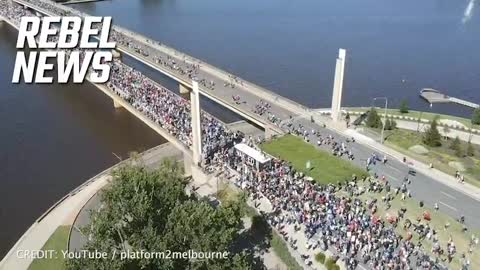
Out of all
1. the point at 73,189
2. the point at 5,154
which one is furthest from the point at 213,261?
the point at 5,154

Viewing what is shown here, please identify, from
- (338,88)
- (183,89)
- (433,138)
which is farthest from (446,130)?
(183,89)

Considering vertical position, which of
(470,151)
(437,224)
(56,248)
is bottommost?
(56,248)

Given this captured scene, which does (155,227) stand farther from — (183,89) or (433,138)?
(183,89)

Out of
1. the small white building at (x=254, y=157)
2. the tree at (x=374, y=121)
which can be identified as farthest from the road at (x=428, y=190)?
the small white building at (x=254, y=157)

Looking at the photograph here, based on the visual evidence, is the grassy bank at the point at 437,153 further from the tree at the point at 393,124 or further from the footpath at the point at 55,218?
the footpath at the point at 55,218

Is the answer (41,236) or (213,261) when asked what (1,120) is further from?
(213,261)

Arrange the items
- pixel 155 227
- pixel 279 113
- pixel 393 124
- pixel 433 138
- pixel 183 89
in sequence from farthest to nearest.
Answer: pixel 183 89 < pixel 393 124 < pixel 279 113 < pixel 433 138 < pixel 155 227
